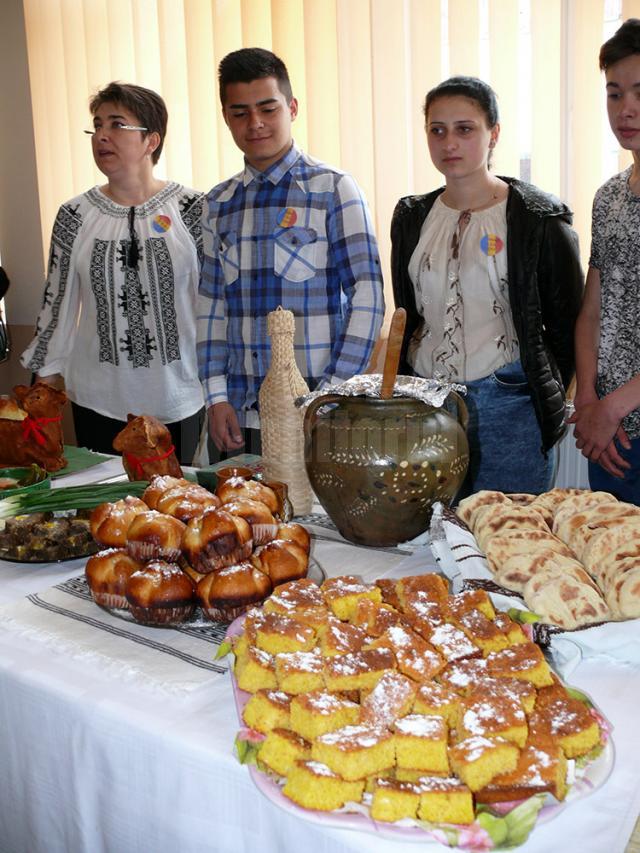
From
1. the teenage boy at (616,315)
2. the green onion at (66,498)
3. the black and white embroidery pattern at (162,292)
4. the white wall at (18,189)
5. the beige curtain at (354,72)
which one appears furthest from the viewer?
the white wall at (18,189)

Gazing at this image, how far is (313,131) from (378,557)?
227 centimetres

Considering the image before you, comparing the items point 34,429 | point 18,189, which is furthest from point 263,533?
point 18,189

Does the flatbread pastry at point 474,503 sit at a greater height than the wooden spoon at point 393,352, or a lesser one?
lesser

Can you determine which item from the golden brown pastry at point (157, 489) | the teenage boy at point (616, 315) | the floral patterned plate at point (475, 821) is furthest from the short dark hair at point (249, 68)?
the floral patterned plate at point (475, 821)

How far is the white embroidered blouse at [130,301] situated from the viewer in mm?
2260

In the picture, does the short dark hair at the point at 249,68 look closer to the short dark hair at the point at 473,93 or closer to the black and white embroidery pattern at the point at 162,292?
the short dark hair at the point at 473,93

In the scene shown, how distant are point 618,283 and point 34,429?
50.3 inches

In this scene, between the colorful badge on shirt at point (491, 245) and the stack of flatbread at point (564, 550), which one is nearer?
the stack of flatbread at point (564, 550)

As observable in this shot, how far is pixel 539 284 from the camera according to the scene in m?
1.88

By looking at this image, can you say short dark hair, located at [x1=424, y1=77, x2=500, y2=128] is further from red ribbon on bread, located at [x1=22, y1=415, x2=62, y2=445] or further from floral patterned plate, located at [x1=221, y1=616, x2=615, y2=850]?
floral patterned plate, located at [x1=221, y1=616, x2=615, y2=850]

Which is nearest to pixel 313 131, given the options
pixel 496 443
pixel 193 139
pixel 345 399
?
pixel 193 139

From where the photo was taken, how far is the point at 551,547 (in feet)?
3.16

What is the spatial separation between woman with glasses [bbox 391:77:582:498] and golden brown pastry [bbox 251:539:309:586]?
32.7 inches

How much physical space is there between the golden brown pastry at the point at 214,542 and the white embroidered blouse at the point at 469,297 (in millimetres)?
991
